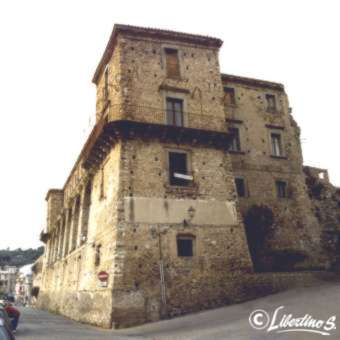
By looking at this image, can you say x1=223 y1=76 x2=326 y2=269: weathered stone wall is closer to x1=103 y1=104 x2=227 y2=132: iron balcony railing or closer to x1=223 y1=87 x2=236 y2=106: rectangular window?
x1=223 y1=87 x2=236 y2=106: rectangular window

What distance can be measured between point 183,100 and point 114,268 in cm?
891

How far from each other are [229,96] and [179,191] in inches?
374

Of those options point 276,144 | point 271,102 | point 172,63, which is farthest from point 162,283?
point 271,102

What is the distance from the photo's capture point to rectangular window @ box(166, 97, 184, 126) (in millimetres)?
18453

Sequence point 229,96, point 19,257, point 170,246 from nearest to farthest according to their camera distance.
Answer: point 170,246, point 229,96, point 19,257

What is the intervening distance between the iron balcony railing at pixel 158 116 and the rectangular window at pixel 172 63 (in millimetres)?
2244

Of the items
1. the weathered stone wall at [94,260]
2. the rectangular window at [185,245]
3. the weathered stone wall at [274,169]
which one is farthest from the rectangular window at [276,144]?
the weathered stone wall at [94,260]

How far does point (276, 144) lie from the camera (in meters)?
24.2

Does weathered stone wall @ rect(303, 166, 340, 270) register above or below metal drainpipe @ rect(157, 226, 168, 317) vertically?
above

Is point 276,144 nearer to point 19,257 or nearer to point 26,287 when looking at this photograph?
point 26,287

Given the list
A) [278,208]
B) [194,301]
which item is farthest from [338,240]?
[194,301]

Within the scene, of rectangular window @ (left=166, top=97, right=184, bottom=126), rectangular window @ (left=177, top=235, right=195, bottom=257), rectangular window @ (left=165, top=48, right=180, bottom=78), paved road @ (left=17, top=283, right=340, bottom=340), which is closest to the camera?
paved road @ (left=17, top=283, right=340, bottom=340)

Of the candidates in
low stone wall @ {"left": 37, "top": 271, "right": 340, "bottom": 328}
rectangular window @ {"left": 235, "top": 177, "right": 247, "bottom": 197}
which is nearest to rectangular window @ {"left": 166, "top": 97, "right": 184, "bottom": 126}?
rectangular window @ {"left": 235, "top": 177, "right": 247, "bottom": 197}

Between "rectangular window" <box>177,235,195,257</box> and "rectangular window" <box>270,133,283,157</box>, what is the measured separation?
10.1 meters
